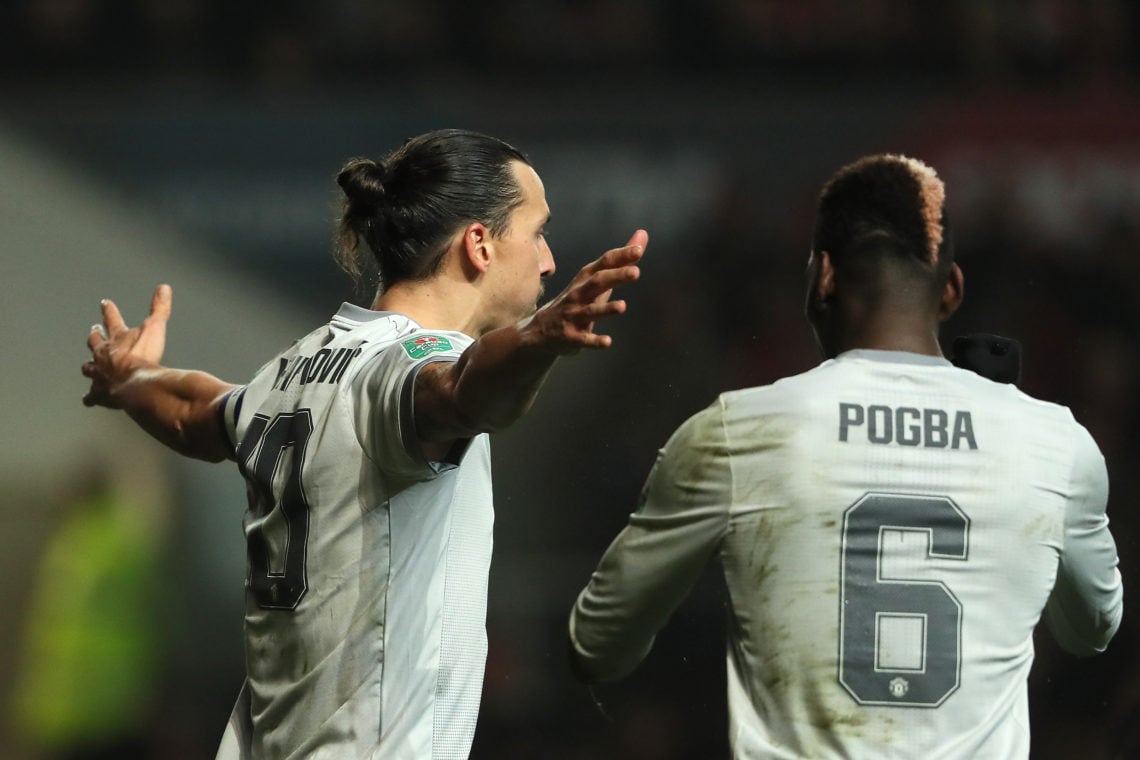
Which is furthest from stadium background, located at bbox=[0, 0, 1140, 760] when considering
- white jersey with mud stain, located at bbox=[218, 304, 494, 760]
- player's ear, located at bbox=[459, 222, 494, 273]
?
white jersey with mud stain, located at bbox=[218, 304, 494, 760]

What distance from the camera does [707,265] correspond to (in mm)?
4504

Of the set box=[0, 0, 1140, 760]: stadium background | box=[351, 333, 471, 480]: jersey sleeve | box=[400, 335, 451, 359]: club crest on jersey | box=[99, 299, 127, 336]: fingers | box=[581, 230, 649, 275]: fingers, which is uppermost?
box=[0, 0, 1140, 760]: stadium background

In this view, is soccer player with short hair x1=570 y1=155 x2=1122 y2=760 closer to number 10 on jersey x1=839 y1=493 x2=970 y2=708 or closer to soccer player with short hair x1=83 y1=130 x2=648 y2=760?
number 10 on jersey x1=839 y1=493 x2=970 y2=708

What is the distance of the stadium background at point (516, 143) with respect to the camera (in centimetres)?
439

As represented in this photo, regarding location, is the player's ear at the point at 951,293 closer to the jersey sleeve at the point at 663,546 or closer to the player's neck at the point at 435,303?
the jersey sleeve at the point at 663,546

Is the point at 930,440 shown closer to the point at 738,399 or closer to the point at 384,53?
the point at 738,399

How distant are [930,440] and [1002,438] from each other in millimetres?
86

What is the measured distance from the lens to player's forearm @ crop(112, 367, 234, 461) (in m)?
2.26

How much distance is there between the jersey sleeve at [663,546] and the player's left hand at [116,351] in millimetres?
1111

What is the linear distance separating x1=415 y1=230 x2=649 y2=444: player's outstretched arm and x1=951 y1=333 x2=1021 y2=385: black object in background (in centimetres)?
50

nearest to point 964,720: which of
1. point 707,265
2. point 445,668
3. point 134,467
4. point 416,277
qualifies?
point 445,668

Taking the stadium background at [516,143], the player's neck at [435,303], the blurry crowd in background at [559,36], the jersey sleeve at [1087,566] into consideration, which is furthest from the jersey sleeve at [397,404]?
the blurry crowd in background at [559,36]

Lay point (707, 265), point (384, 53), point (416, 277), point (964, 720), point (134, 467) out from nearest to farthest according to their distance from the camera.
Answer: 1. point (964, 720)
2. point (416, 277)
3. point (707, 265)
4. point (134, 467)
5. point (384, 53)

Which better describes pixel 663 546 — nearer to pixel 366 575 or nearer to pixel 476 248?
pixel 366 575
